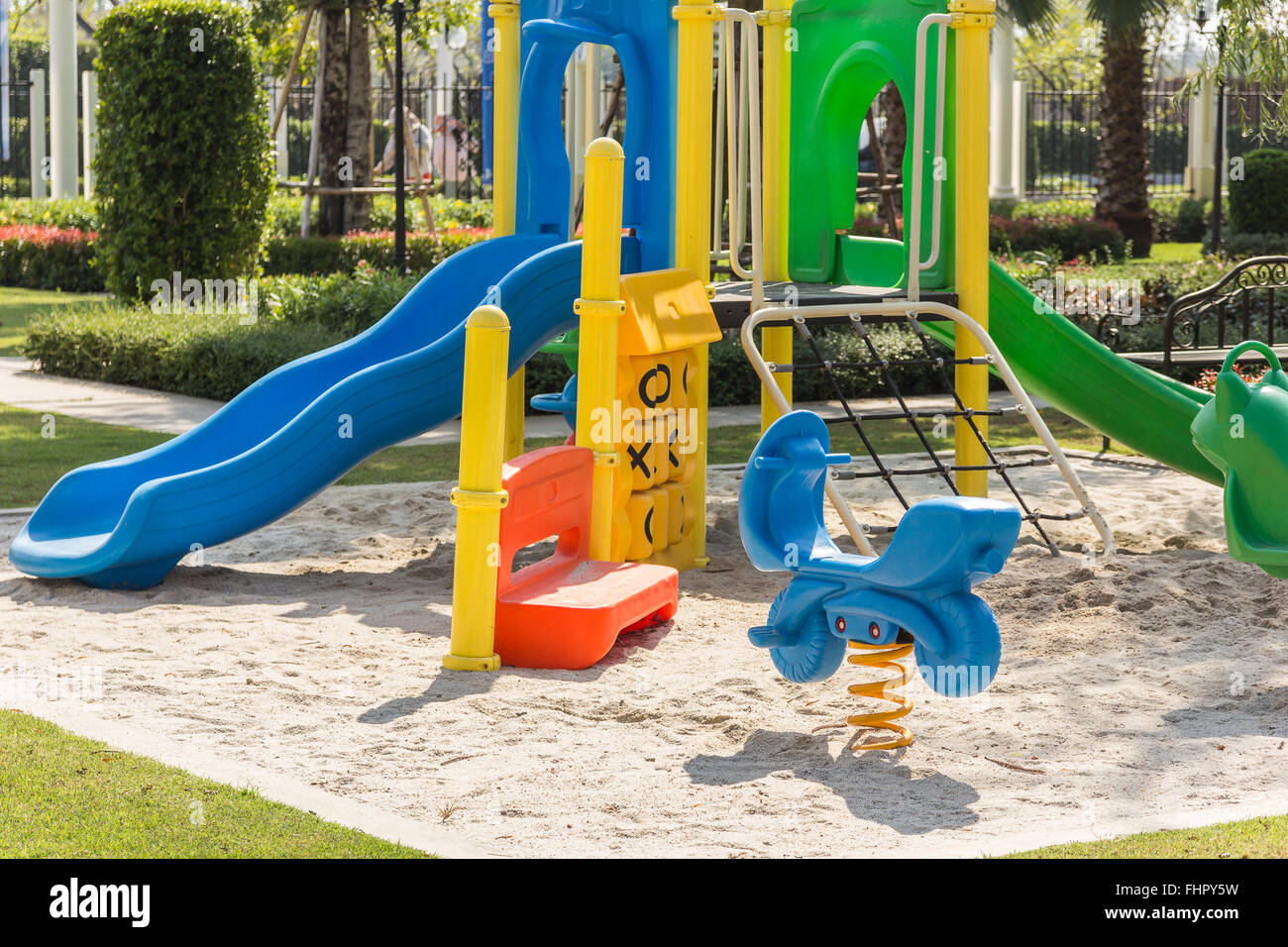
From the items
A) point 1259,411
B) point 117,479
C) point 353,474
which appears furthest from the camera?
point 353,474

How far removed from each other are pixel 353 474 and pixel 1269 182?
62.8 feet

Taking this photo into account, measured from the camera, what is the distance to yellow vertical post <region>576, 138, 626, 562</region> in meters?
6.73

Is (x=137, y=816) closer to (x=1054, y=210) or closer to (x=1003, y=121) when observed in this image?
(x=1054, y=210)

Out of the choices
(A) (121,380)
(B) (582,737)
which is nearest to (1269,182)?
(A) (121,380)

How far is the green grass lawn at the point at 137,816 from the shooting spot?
404 centimetres

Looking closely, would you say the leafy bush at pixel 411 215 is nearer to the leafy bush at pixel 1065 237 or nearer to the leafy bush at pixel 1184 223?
the leafy bush at pixel 1065 237

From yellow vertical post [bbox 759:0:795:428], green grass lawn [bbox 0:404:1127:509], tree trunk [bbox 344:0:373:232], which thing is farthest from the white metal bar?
tree trunk [bbox 344:0:373:232]

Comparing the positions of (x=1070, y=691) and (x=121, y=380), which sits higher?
(x=121, y=380)

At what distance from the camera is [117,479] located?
7.75m

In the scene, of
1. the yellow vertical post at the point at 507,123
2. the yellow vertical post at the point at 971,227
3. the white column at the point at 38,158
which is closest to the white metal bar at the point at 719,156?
the yellow vertical post at the point at 507,123

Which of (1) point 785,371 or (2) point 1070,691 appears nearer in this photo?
(2) point 1070,691

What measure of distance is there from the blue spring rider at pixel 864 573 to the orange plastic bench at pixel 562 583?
3.10 ft

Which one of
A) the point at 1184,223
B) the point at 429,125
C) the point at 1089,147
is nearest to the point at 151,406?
the point at 1184,223

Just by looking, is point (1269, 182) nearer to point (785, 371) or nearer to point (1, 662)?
point (785, 371)
